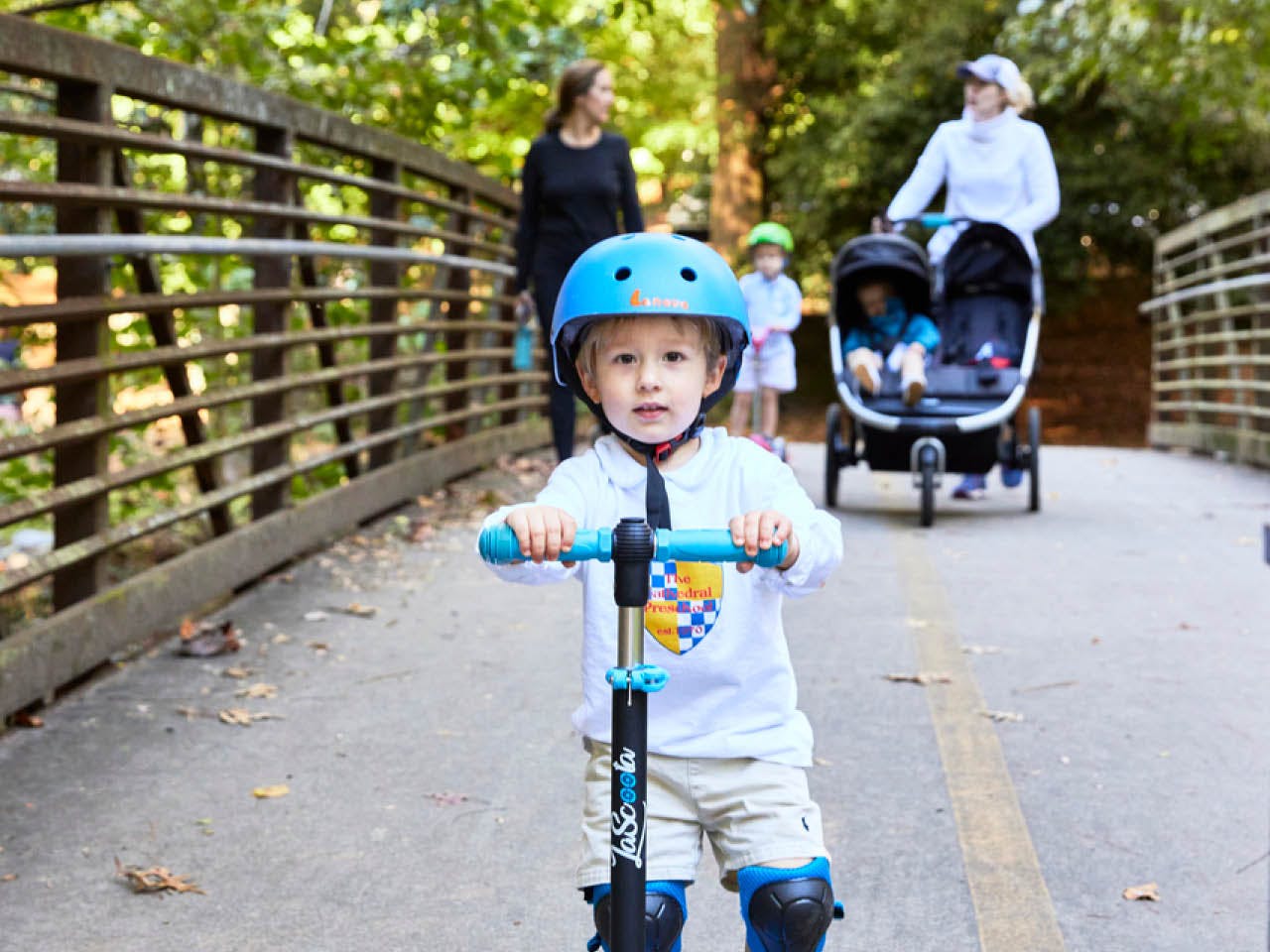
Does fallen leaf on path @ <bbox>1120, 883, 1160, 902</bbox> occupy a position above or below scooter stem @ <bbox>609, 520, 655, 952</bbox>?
below

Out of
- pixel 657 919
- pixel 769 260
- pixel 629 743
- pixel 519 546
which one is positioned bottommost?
pixel 657 919

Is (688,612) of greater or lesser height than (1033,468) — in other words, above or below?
above

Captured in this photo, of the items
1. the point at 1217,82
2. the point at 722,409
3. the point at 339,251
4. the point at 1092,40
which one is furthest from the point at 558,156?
the point at 722,409

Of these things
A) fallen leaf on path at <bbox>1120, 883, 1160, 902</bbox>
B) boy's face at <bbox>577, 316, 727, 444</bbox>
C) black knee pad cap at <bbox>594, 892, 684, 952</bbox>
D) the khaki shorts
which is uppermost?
boy's face at <bbox>577, 316, 727, 444</bbox>

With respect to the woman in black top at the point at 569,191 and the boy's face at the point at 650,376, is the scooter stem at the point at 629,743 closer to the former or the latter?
the boy's face at the point at 650,376

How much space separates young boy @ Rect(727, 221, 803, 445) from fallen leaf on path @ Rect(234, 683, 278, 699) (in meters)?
5.68

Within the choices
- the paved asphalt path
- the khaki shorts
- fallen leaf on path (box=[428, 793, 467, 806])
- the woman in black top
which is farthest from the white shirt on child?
the khaki shorts

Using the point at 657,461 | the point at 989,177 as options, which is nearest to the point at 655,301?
the point at 657,461

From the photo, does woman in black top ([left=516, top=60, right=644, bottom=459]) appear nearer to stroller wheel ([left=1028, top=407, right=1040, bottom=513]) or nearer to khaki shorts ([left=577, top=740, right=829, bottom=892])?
stroller wheel ([left=1028, top=407, right=1040, bottom=513])

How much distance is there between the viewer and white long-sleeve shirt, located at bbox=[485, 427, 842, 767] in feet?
9.39

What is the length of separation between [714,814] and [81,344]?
3.47 metres

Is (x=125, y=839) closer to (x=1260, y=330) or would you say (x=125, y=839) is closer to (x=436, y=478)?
(x=436, y=478)

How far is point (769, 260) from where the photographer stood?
1102cm

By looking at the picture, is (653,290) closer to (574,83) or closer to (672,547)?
(672,547)
